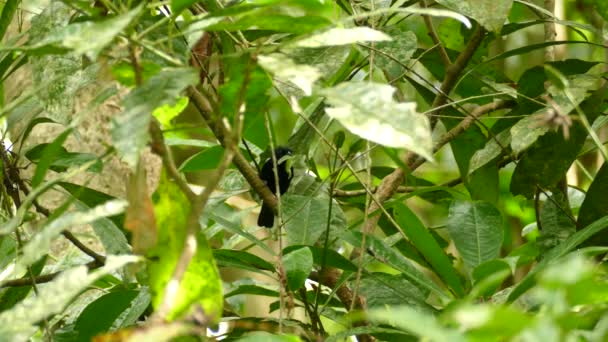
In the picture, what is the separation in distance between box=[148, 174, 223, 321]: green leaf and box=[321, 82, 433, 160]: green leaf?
0.17 m

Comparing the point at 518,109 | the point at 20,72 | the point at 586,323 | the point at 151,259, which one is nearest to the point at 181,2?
the point at 151,259

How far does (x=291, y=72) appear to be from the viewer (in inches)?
31.0

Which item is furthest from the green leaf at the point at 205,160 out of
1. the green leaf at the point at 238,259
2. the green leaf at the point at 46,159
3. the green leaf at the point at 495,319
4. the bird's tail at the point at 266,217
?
the green leaf at the point at 495,319

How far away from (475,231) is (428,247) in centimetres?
9

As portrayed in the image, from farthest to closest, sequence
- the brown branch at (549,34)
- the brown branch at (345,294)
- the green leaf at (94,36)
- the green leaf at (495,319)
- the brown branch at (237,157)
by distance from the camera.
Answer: the brown branch at (549,34), the brown branch at (345,294), the brown branch at (237,157), the green leaf at (94,36), the green leaf at (495,319)

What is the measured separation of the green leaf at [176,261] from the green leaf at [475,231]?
51cm

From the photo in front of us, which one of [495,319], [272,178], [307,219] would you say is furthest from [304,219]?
[495,319]

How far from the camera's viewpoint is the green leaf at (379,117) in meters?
0.76

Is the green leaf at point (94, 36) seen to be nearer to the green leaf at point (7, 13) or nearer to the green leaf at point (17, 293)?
the green leaf at point (7, 13)

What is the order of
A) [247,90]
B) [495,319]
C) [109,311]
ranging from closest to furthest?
[495,319] < [247,90] < [109,311]

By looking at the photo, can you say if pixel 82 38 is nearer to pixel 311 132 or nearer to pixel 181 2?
pixel 181 2

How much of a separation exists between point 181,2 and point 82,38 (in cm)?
15

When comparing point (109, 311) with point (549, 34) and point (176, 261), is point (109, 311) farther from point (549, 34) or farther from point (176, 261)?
point (549, 34)

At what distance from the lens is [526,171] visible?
1.40m
